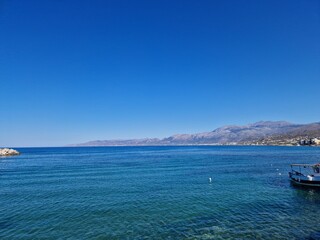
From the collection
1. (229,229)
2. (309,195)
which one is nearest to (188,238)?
(229,229)

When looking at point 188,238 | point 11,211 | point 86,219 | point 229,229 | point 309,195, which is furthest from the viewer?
point 309,195

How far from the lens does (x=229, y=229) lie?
85.0 feet

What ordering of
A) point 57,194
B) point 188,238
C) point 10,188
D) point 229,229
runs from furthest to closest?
point 10,188 → point 57,194 → point 229,229 → point 188,238

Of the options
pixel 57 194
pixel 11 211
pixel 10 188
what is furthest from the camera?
pixel 10 188

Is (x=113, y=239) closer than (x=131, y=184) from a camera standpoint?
Yes

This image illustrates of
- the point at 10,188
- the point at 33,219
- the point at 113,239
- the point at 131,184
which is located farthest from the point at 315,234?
the point at 10,188

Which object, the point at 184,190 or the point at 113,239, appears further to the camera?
the point at 184,190

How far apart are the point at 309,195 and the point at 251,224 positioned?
2179 centimetres

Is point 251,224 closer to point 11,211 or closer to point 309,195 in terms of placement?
point 309,195

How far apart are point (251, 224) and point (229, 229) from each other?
3110mm

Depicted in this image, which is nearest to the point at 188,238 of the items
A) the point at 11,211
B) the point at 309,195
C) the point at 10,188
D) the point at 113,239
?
the point at 113,239

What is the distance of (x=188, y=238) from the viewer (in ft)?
77.7

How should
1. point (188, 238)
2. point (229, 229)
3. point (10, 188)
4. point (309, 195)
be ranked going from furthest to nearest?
point (10, 188) < point (309, 195) < point (229, 229) < point (188, 238)

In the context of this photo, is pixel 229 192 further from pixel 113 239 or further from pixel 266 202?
pixel 113 239
